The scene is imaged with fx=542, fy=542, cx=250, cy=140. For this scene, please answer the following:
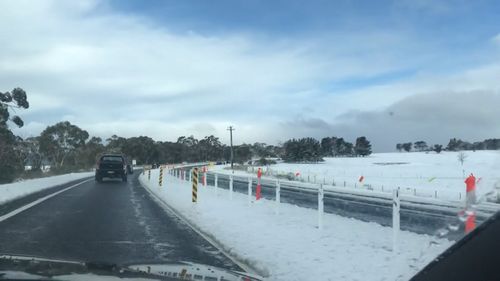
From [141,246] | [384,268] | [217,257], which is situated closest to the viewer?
[384,268]

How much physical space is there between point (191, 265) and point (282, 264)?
337cm

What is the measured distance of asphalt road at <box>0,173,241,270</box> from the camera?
9.40 meters

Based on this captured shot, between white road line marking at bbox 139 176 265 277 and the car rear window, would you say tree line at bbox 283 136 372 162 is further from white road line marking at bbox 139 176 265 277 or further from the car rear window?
white road line marking at bbox 139 176 265 277

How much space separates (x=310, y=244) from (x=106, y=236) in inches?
177

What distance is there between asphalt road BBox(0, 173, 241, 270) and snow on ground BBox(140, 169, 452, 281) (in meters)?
0.67

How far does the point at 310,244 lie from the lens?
35.0 ft

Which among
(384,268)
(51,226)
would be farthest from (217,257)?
(51,226)

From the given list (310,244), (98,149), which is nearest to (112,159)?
(310,244)

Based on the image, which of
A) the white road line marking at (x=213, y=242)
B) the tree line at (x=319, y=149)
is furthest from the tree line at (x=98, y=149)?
the white road line marking at (x=213, y=242)

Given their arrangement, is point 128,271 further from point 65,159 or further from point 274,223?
point 65,159

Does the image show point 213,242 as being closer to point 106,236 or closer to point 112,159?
point 106,236

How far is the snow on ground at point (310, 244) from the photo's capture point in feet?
26.3

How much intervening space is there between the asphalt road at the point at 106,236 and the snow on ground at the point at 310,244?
0.67 meters

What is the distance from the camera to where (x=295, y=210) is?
57.6ft
